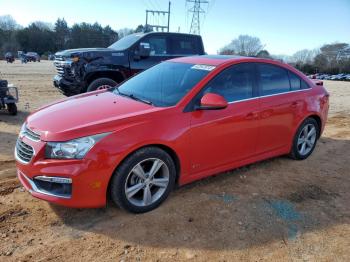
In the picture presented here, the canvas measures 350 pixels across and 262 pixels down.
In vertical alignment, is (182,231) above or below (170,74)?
below

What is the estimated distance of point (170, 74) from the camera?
458 cm

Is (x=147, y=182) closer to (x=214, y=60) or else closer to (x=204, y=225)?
(x=204, y=225)

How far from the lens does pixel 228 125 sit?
4.20 m

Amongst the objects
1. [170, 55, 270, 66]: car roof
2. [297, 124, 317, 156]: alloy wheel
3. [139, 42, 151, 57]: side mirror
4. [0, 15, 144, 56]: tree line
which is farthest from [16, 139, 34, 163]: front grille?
[0, 15, 144, 56]: tree line

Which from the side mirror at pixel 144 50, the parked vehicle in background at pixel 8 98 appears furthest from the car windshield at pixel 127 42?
the parked vehicle in background at pixel 8 98

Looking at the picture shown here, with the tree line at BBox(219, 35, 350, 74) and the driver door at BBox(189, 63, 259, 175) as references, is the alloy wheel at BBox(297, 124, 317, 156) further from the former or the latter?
the tree line at BBox(219, 35, 350, 74)

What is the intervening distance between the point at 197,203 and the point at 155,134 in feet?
3.32

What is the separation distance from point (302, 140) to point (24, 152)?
4084 mm

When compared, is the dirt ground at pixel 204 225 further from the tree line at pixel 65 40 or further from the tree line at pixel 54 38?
the tree line at pixel 54 38

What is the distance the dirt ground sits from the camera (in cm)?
312

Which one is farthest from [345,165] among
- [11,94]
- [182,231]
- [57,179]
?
[11,94]

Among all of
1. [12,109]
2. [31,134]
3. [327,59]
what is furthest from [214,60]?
[327,59]

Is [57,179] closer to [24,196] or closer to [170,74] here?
[24,196]

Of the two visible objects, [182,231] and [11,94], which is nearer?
[182,231]
